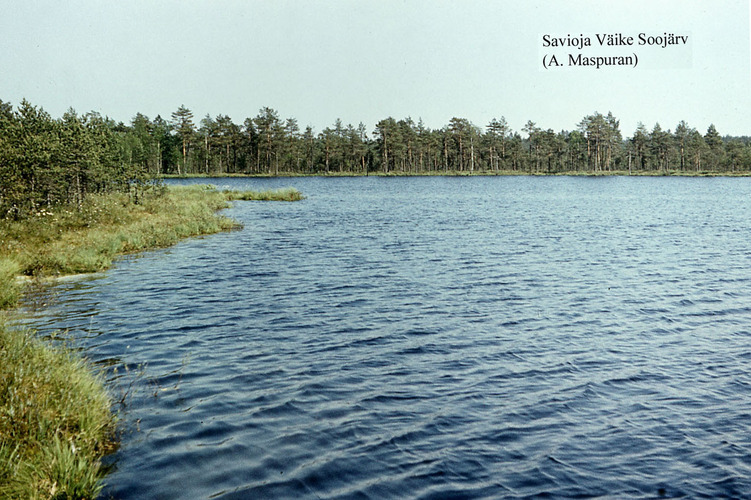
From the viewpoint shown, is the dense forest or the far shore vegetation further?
the dense forest

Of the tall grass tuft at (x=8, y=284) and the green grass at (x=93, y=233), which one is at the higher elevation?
the green grass at (x=93, y=233)

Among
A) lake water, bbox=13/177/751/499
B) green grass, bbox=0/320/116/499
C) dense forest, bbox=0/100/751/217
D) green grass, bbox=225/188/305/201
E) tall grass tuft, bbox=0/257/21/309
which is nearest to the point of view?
green grass, bbox=0/320/116/499

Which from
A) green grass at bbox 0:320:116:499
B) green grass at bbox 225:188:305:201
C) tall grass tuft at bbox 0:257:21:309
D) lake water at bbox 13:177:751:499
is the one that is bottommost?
lake water at bbox 13:177:751:499

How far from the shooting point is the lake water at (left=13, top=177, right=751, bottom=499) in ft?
26.5

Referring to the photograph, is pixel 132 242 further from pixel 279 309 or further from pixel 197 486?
pixel 197 486

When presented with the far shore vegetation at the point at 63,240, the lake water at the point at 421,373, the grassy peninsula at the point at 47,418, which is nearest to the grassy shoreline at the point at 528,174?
the far shore vegetation at the point at 63,240

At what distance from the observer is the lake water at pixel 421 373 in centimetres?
809

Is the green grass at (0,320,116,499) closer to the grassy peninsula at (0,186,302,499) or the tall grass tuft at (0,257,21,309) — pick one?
the grassy peninsula at (0,186,302,499)

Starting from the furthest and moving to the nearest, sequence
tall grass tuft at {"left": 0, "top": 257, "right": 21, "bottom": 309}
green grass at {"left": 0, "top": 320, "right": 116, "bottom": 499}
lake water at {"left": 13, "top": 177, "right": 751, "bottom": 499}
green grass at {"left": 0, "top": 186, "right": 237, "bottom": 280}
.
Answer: green grass at {"left": 0, "top": 186, "right": 237, "bottom": 280}, tall grass tuft at {"left": 0, "top": 257, "right": 21, "bottom": 309}, lake water at {"left": 13, "top": 177, "right": 751, "bottom": 499}, green grass at {"left": 0, "top": 320, "right": 116, "bottom": 499}

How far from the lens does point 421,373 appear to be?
12.3 meters

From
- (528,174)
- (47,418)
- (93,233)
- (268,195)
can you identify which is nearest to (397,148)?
(528,174)

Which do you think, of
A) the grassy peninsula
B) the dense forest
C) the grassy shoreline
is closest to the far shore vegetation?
the grassy peninsula

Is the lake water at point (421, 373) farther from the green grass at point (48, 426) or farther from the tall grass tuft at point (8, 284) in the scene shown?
the tall grass tuft at point (8, 284)

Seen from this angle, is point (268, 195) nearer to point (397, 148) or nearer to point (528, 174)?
point (397, 148)
